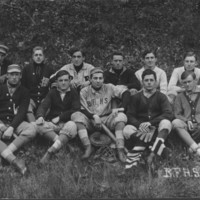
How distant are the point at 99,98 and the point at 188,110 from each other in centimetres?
143

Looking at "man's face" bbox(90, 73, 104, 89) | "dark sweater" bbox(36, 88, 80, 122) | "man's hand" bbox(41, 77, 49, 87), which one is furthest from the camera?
"man's hand" bbox(41, 77, 49, 87)

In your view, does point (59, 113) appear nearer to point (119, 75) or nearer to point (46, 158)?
point (46, 158)

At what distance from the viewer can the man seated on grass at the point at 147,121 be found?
6.83 metres

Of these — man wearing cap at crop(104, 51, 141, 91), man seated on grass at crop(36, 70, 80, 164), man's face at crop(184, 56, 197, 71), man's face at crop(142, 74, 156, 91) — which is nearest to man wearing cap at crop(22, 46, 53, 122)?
man seated on grass at crop(36, 70, 80, 164)

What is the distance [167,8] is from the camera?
39.8ft

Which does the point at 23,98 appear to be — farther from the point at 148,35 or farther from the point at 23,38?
the point at 148,35

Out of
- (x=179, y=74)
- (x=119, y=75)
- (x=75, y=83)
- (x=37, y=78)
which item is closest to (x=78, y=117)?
(x=75, y=83)

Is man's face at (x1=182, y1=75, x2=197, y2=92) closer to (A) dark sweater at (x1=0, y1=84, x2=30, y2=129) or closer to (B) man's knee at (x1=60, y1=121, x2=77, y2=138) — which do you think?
(B) man's knee at (x1=60, y1=121, x2=77, y2=138)

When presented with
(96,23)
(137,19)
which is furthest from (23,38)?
(137,19)

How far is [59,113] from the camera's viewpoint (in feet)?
25.0

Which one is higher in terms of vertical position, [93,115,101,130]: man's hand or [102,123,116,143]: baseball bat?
[93,115,101,130]: man's hand

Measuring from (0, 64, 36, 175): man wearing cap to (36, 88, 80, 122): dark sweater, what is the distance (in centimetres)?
31

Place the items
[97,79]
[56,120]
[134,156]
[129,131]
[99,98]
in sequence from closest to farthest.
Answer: [134,156]
[129,131]
[56,120]
[97,79]
[99,98]

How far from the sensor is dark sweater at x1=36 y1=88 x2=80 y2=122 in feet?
24.7
